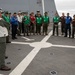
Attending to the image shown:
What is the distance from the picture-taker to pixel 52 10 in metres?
23.6

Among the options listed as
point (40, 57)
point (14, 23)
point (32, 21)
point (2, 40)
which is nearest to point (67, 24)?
point (32, 21)

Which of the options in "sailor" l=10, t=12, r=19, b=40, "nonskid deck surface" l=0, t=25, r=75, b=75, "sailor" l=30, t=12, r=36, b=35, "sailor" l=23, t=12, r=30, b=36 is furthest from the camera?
"sailor" l=30, t=12, r=36, b=35

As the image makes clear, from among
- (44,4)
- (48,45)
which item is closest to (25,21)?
(48,45)

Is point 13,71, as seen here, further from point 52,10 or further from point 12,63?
point 52,10

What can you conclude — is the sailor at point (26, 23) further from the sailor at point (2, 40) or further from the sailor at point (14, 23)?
the sailor at point (2, 40)

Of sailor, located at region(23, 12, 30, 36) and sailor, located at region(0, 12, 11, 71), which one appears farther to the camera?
sailor, located at region(23, 12, 30, 36)

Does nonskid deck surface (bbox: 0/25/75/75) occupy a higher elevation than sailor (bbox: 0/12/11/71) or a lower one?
lower

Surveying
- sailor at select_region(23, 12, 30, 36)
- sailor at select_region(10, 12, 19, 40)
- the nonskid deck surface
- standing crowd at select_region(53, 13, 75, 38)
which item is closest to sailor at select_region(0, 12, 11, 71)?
the nonskid deck surface

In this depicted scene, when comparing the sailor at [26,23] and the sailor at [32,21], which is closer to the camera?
the sailor at [26,23]

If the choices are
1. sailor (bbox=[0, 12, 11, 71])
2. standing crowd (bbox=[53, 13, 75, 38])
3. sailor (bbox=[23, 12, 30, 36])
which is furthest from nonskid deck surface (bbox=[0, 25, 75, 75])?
sailor (bbox=[23, 12, 30, 36])

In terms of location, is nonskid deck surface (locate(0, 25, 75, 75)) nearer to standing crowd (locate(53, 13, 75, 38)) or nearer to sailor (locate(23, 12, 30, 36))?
standing crowd (locate(53, 13, 75, 38))

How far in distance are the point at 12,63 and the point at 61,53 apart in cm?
252

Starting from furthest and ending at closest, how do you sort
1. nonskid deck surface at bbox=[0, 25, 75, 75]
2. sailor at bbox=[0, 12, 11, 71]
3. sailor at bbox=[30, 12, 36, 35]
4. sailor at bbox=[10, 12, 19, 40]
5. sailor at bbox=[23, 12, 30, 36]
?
sailor at bbox=[30, 12, 36, 35] < sailor at bbox=[23, 12, 30, 36] < sailor at bbox=[10, 12, 19, 40] < nonskid deck surface at bbox=[0, 25, 75, 75] < sailor at bbox=[0, 12, 11, 71]

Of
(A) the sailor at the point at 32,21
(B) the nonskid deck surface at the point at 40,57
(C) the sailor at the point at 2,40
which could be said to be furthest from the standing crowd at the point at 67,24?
(C) the sailor at the point at 2,40
